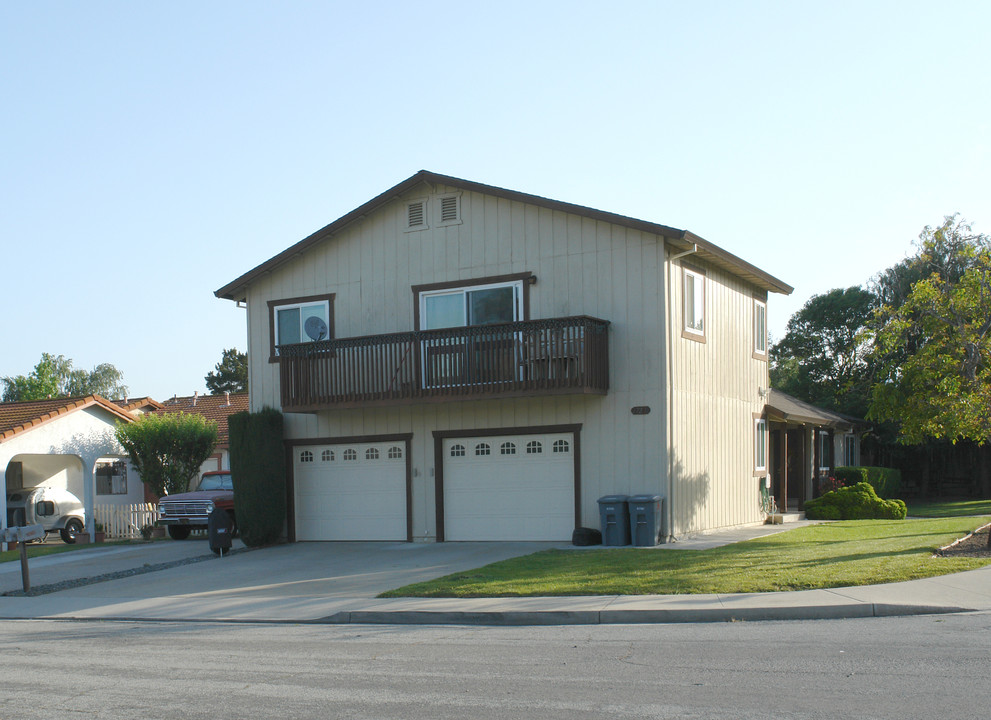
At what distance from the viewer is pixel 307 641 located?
1076 cm

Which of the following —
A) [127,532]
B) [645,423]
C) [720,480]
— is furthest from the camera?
[127,532]

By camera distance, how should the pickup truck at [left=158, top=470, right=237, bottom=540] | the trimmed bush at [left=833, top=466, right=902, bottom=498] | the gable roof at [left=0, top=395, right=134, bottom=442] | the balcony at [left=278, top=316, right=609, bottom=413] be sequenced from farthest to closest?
1. the trimmed bush at [left=833, top=466, right=902, bottom=498]
2. the gable roof at [left=0, top=395, right=134, bottom=442]
3. the pickup truck at [left=158, top=470, right=237, bottom=540]
4. the balcony at [left=278, top=316, right=609, bottom=413]

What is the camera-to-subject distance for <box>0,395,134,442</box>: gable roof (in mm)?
26422

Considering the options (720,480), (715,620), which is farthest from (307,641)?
(720,480)

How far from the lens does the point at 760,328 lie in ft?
78.7

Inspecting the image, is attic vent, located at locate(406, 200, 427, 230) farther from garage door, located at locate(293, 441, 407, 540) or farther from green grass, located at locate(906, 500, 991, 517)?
green grass, located at locate(906, 500, 991, 517)

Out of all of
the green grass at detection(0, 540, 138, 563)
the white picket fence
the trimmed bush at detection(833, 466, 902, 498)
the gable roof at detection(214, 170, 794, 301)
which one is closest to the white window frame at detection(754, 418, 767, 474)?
the gable roof at detection(214, 170, 794, 301)

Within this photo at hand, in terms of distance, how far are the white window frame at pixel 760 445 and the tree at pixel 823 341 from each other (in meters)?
18.1

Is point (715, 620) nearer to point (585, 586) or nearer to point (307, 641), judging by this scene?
point (585, 586)

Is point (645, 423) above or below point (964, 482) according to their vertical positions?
above

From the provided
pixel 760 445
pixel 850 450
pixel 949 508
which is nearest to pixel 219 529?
pixel 760 445

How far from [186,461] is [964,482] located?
85.9 ft

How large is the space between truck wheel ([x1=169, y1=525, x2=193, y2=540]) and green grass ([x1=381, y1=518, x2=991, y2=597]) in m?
10.9

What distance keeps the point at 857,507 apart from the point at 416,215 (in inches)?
498
